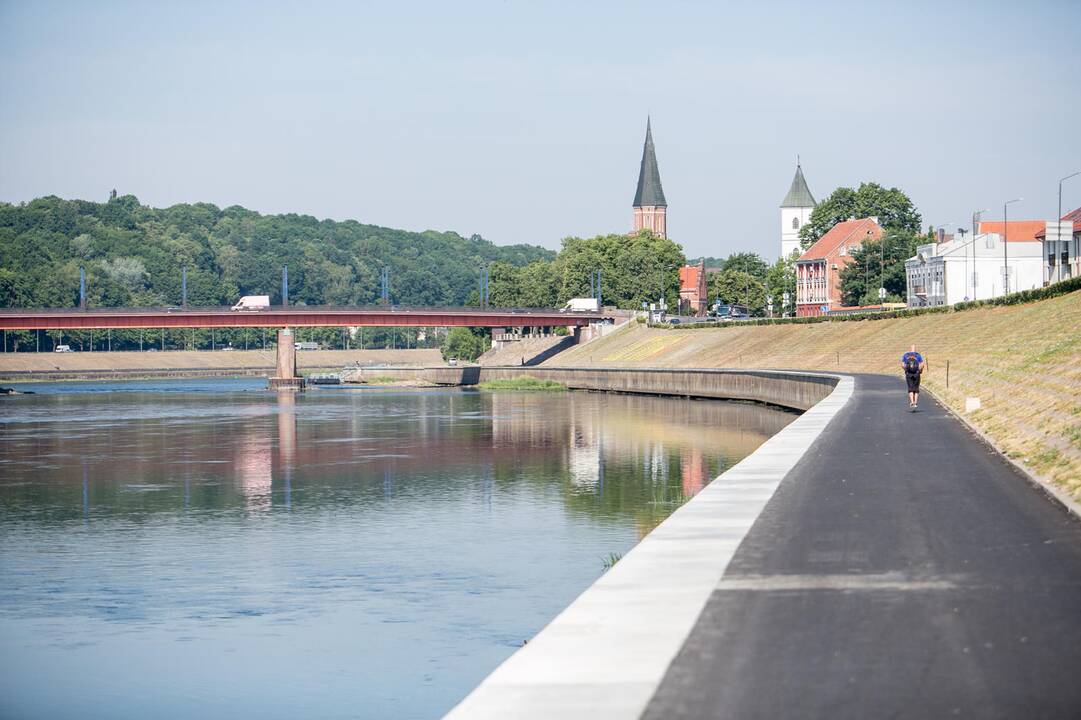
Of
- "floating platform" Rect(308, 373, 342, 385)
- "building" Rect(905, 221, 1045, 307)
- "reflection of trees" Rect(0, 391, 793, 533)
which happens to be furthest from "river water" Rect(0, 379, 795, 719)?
"floating platform" Rect(308, 373, 342, 385)

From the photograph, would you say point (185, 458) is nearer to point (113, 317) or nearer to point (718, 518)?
point (718, 518)

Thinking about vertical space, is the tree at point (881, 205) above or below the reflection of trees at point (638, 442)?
above

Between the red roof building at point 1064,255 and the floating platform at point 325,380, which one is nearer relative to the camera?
the red roof building at point 1064,255

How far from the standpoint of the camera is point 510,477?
1753 inches

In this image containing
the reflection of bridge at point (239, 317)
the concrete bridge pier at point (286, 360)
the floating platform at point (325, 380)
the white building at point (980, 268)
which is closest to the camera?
the reflection of bridge at point (239, 317)

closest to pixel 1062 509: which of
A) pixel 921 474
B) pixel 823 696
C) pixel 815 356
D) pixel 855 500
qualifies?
pixel 855 500

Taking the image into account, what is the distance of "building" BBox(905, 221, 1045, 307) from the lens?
144500 mm

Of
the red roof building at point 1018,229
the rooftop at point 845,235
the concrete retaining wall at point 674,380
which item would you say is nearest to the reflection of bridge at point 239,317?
the concrete retaining wall at point 674,380

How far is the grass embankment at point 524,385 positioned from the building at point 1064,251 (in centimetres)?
4301

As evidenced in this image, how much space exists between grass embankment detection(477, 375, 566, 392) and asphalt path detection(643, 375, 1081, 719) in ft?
341

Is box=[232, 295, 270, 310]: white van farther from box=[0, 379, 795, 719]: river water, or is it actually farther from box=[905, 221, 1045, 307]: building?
box=[0, 379, 795, 719]: river water

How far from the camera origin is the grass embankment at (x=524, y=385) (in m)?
126

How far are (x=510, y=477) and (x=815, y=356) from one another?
61207 millimetres

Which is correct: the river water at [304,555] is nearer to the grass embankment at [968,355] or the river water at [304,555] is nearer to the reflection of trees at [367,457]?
the reflection of trees at [367,457]
